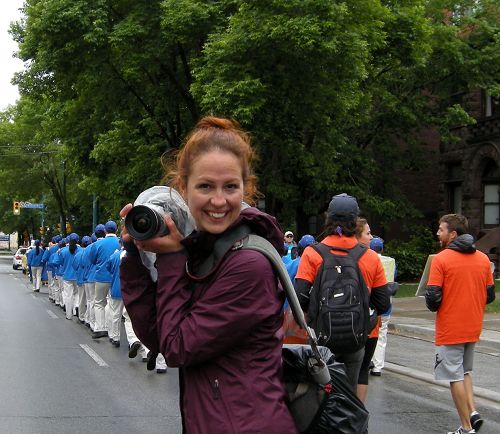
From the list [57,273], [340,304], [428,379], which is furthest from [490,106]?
[340,304]

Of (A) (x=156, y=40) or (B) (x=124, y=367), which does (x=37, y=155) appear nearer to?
(A) (x=156, y=40)

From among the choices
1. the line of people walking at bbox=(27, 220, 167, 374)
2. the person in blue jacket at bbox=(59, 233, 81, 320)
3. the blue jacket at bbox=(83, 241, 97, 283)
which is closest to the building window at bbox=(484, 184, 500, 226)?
the line of people walking at bbox=(27, 220, 167, 374)

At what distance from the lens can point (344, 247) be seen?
5.43 metres

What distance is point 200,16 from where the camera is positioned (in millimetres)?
21156

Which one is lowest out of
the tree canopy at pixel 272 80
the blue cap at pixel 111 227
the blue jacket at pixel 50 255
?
the blue jacket at pixel 50 255

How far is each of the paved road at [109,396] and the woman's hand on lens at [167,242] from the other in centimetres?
484

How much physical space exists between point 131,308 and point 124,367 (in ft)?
27.6

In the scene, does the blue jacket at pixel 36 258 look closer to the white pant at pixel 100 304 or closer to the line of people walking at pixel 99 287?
the line of people walking at pixel 99 287

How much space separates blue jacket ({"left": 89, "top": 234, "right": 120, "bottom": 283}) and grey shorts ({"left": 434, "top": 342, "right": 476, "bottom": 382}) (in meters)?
7.93

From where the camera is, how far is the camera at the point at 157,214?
2.27 m

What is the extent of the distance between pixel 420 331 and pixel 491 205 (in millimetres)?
16727

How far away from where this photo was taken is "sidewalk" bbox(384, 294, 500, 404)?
9785 mm

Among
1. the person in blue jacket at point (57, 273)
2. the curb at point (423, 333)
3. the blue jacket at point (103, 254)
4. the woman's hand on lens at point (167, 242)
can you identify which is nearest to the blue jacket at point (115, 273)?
the blue jacket at point (103, 254)

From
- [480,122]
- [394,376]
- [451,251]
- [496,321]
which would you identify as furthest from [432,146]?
[451,251]
